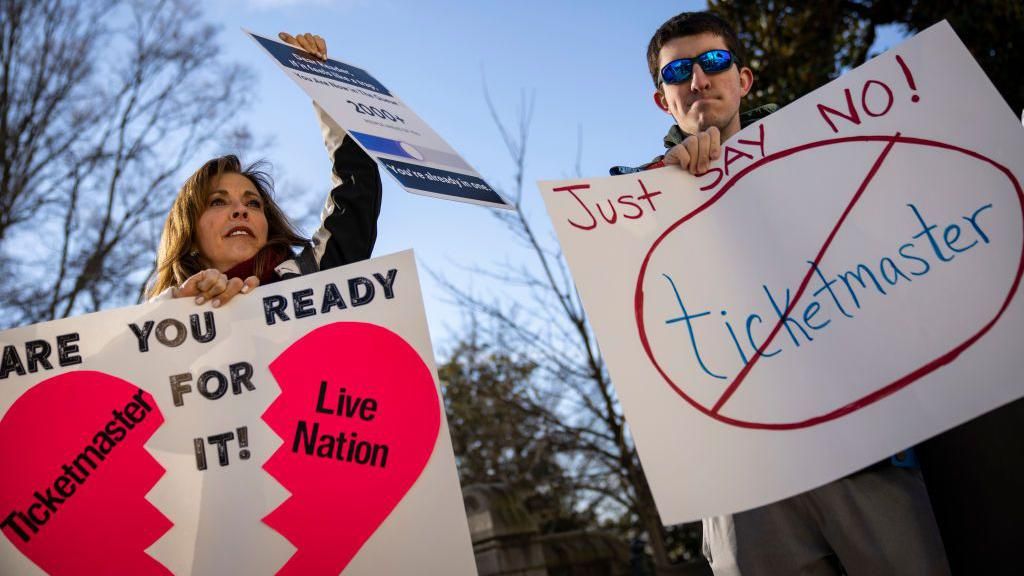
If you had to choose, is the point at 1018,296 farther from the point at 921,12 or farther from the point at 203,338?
the point at 921,12

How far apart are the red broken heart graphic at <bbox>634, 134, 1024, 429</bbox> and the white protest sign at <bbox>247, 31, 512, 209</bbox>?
48 cm

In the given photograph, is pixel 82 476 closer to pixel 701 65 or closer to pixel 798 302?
pixel 798 302

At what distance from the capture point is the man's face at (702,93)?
205cm

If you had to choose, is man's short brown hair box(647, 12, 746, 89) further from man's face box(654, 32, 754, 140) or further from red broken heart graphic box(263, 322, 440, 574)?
red broken heart graphic box(263, 322, 440, 574)

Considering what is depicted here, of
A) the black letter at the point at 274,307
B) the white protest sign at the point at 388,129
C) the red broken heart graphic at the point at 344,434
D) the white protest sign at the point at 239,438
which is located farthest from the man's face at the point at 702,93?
the black letter at the point at 274,307

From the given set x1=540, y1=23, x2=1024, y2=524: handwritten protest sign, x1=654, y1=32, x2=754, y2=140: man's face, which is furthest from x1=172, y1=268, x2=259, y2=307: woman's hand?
x1=654, y1=32, x2=754, y2=140: man's face

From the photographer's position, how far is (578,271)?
1.74 metres

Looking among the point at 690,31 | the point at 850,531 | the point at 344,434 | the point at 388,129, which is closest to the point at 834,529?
the point at 850,531

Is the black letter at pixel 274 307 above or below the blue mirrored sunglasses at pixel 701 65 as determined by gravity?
below

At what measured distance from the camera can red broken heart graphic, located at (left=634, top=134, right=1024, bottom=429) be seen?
1.62 metres

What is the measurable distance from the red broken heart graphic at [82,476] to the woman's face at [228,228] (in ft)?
2.26

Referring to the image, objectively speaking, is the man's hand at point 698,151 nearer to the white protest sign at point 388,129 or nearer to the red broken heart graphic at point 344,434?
the white protest sign at point 388,129

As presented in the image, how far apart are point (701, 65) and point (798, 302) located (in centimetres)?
69

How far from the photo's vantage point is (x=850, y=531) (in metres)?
1.71
